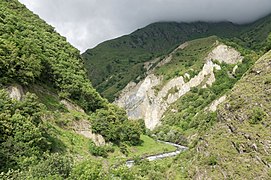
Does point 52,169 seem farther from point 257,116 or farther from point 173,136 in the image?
point 173,136

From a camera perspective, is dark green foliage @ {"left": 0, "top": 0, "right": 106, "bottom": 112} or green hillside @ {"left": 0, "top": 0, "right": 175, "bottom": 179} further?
dark green foliage @ {"left": 0, "top": 0, "right": 106, "bottom": 112}

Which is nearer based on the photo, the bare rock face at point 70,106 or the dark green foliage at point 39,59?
the dark green foliage at point 39,59

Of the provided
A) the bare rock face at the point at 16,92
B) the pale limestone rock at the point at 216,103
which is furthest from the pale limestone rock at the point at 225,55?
the bare rock face at the point at 16,92

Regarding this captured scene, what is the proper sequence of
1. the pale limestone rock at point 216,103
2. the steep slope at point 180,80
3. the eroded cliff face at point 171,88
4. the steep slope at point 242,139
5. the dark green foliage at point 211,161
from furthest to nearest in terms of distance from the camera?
the steep slope at point 180,80 < the eroded cliff face at point 171,88 < the pale limestone rock at point 216,103 < the dark green foliage at point 211,161 < the steep slope at point 242,139

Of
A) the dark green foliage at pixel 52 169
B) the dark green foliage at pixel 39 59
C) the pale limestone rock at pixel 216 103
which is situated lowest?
the pale limestone rock at pixel 216 103

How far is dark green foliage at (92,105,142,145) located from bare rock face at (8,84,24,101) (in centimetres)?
1941

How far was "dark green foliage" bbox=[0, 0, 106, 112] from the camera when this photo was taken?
60.6m

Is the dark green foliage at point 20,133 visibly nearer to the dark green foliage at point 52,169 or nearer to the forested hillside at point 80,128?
the forested hillside at point 80,128

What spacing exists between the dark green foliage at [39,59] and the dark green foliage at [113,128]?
656 cm

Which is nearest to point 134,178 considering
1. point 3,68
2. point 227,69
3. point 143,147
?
point 3,68

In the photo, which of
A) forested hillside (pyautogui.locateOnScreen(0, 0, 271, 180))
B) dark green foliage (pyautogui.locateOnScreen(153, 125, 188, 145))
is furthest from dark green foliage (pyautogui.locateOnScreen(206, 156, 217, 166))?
dark green foliage (pyautogui.locateOnScreen(153, 125, 188, 145))

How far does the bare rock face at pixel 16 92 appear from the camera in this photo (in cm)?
5656

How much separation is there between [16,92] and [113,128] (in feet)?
85.2

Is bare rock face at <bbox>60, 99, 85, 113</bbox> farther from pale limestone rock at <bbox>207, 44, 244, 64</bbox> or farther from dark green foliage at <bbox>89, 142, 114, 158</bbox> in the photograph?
pale limestone rock at <bbox>207, 44, 244, 64</bbox>
